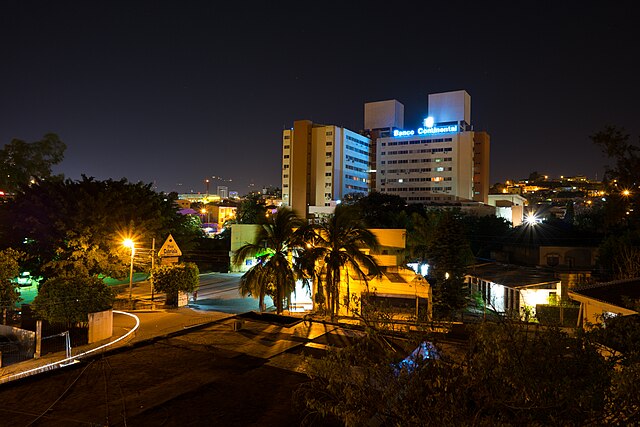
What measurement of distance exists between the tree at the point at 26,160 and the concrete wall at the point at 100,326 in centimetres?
3300

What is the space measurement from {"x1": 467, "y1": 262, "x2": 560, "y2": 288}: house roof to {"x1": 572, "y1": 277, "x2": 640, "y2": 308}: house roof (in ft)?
35.4

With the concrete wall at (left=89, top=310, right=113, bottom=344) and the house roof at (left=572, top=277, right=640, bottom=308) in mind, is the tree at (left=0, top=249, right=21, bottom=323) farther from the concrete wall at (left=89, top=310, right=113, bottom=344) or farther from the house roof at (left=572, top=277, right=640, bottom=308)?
the house roof at (left=572, top=277, right=640, bottom=308)

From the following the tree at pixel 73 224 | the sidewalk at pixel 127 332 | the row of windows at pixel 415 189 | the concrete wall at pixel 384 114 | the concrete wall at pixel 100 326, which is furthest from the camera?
the concrete wall at pixel 384 114

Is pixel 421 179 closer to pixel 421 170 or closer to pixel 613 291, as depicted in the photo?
pixel 421 170

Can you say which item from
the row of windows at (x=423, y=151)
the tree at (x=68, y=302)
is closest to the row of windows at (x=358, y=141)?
the row of windows at (x=423, y=151)

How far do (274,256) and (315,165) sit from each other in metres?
73.6

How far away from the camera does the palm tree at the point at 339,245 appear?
62.8 feet

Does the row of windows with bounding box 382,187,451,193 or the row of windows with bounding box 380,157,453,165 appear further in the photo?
the row of windows with bounding box 382,187,451,193

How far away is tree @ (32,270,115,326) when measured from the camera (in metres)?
13.5

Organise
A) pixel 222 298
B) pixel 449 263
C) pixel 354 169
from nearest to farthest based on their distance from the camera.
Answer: pixel 222 298
pixel 449 263
pixel 354 169

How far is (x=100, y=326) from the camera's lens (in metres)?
13.6

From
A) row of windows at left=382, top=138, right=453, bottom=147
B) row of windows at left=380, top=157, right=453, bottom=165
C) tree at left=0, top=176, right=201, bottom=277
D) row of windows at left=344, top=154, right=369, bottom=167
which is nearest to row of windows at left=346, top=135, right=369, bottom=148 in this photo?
row of windows at left=344, top=154, right=369, bottom=167

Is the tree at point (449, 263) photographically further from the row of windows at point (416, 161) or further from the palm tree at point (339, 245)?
the row of windows at point (416, 161)

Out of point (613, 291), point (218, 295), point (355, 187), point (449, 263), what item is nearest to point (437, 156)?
point (355, 187)
